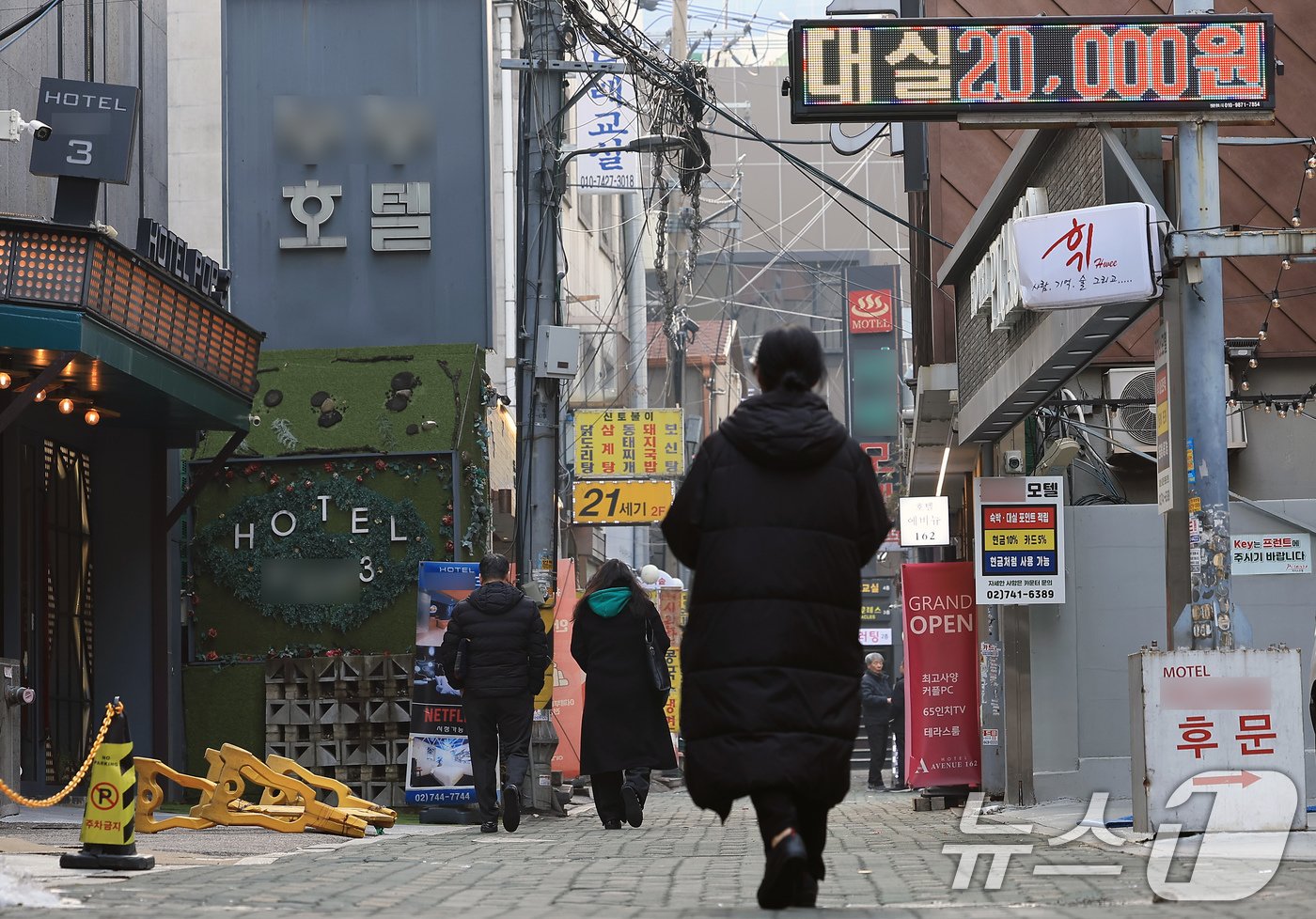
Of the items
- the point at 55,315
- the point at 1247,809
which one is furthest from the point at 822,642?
the point at 55,315

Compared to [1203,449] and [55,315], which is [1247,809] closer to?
[1203,449]

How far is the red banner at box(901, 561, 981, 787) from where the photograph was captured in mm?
16344


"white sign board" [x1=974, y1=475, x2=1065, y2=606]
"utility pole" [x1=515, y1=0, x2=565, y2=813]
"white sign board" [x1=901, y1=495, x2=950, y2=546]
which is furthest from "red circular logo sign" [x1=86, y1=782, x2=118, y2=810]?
"white sign board" [x1=901, y1=495, x2=950, y2=546]

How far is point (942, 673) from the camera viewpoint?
1655cm

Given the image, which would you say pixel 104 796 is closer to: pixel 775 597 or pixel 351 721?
pixel 775 597

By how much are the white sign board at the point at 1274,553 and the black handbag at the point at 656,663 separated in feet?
15.5

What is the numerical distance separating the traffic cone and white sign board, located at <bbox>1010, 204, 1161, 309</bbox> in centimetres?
556

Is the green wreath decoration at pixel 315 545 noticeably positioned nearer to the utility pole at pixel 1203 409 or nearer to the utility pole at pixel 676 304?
the utility pole at pixel 1203 409

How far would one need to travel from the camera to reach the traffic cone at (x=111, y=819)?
26.8ft

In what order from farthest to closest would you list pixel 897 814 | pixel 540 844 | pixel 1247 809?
1. pixel 897 814
2. pixel 540 844
3. pixel 1247 809

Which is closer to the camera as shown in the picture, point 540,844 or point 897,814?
point 540,844

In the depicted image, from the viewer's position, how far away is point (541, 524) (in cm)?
Result: 1591

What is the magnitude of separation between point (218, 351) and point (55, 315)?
123 inches

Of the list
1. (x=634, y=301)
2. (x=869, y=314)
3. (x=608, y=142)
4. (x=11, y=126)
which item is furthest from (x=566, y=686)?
(x=869, y=314)
